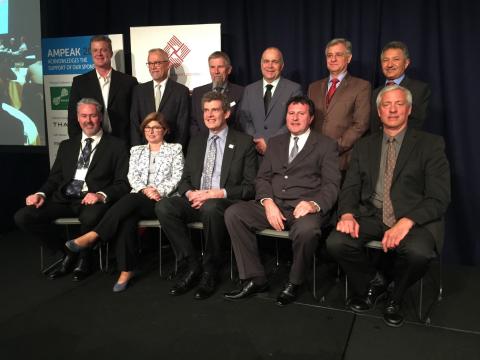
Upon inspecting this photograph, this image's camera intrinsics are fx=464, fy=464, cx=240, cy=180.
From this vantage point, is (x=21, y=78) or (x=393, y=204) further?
(x=21, y=78)

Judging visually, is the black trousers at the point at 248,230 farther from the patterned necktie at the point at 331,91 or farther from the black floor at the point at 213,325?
the patterned necktie at the point at 331,91

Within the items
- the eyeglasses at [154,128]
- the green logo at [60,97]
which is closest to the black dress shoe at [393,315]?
the eyeglasses at [154,128]

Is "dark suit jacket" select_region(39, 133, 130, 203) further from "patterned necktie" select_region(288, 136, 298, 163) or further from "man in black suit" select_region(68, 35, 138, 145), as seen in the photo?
"patterned necktie" select_region(288, 136, 298, 163)

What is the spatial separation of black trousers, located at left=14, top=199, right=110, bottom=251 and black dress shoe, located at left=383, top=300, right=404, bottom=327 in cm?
212

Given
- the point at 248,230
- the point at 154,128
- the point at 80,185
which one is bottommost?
the point at 248,230

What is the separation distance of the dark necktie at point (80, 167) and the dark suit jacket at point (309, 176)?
1.45m

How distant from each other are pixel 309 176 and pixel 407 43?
1655mm

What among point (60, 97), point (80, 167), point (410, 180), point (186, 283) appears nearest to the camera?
→ point (410, 180)

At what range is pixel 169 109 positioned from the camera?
3.99m

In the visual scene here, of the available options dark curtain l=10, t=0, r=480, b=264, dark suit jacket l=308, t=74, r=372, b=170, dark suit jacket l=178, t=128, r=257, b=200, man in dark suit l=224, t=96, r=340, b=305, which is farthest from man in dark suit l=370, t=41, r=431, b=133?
dark suit jacket l=178, t=128, r=257, b=200

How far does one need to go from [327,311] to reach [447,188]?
41.8 inches

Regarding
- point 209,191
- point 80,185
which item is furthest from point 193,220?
point 80,185

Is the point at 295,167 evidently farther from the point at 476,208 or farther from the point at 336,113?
the point at 476,208

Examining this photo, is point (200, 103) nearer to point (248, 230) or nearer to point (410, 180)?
point (248, 230)
